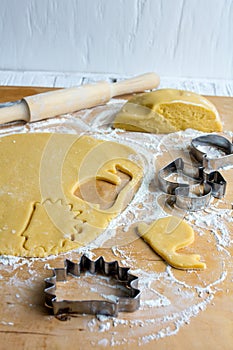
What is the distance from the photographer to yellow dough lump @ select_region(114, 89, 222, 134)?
5.24 feet

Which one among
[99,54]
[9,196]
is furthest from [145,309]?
[99,54]

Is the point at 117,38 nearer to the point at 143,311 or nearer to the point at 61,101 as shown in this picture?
the point at 61,101

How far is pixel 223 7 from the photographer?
1.97 metres

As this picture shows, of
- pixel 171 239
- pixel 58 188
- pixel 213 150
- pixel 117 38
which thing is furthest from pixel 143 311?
pixel 117 38

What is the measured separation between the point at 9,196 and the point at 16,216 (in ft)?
0.27

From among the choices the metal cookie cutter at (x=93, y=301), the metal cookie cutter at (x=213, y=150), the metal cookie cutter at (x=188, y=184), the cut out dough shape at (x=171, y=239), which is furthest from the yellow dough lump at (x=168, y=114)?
the metal cookie cutter at (x=93, y=301)

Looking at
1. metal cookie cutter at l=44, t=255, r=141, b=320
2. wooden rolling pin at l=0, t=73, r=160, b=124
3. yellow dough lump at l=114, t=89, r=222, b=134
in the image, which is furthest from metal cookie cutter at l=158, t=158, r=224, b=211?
wooden rolling pin at l=0, t=73, r=160, b=124

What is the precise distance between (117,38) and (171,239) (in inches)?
42.0

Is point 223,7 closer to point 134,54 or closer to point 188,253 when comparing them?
point 134,54

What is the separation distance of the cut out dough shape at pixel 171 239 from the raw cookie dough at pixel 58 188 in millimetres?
108

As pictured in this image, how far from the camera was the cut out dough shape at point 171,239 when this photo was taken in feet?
3.75

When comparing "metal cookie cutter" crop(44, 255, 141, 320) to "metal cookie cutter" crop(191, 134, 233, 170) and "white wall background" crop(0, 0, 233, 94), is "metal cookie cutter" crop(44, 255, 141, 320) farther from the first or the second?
"white wall background" crop(0, 0, 233, 94)

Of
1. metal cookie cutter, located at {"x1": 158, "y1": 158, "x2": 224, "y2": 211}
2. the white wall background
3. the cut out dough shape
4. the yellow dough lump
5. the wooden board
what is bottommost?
the wooden board

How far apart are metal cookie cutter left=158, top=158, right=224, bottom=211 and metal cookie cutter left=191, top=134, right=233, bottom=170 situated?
0.11ft
